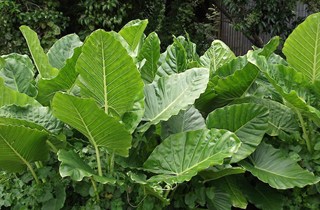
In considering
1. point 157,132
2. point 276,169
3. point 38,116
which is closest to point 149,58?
point 157,132

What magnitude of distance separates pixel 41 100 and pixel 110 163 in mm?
378

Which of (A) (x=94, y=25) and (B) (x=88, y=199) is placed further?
(A) (x=94, y=25)

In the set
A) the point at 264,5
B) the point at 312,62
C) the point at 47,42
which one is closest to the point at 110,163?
the point at 312,62

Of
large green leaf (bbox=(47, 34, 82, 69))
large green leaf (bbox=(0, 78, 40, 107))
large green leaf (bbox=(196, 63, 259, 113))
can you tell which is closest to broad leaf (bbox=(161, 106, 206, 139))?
large green leaf (bbox=(196, 63, 259, 113))

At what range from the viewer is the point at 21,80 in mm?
1921

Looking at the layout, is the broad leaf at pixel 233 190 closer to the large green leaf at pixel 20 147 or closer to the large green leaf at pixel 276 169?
the large green leaf at pixel 276 169

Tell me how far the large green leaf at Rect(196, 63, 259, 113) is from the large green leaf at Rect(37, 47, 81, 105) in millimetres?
513

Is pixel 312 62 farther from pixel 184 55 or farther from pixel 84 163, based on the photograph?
pixel 84 163

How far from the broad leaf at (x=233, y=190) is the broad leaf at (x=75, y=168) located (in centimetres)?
44

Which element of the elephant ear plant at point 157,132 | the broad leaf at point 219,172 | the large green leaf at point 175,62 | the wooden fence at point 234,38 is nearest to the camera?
the elephant ear plant at point 157,132

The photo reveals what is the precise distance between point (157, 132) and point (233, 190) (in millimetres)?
345

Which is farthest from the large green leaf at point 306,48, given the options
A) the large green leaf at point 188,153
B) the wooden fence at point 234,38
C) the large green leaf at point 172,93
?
the wooden fence at point 234,38

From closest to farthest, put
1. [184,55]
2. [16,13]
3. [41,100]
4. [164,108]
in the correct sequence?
[164,108], [41,100], [184,55], [16,13]

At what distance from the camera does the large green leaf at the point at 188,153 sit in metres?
1.53
